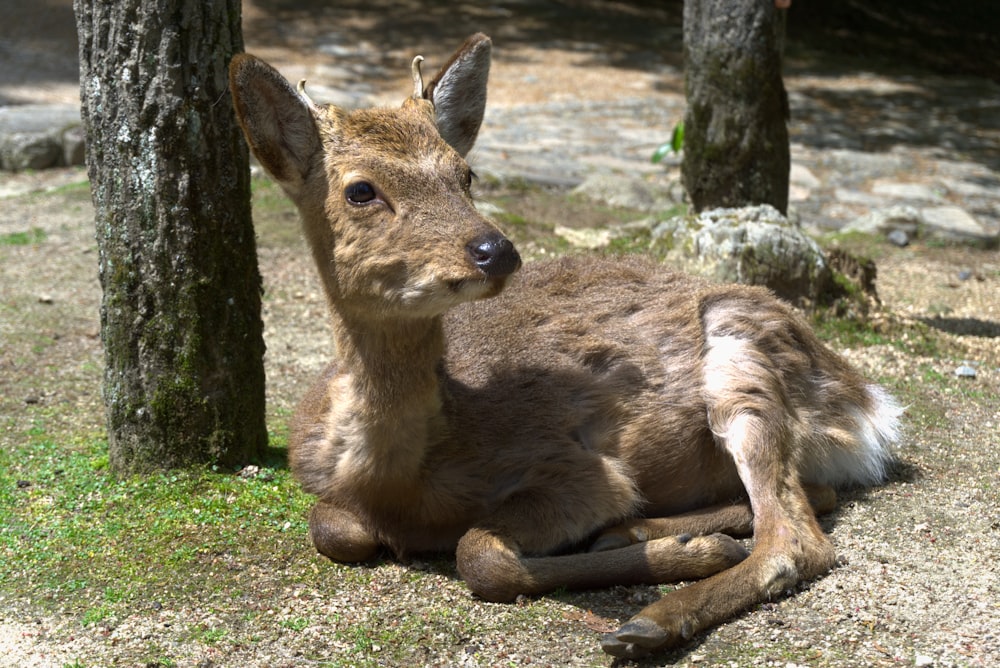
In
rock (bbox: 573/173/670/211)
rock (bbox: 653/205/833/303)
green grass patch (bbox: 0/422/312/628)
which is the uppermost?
rock (bbox: 653/205/833/303)

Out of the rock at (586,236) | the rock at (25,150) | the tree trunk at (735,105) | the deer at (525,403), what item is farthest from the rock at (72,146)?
the deer at (525,403)

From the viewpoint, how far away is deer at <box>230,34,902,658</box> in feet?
14.3

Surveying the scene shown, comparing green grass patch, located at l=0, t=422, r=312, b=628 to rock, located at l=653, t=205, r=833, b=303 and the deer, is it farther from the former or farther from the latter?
rock, located at l=653, t=205, r=833, b=303

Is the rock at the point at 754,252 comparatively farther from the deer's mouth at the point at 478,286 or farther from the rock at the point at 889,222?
the deer's mouth at the point at 478,286

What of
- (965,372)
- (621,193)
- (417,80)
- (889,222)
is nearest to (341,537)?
(417,80)

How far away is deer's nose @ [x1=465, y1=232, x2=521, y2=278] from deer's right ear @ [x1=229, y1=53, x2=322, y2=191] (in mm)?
947

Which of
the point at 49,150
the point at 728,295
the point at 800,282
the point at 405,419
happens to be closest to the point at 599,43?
the point at 49,150

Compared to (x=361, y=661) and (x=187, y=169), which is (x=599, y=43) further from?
(x=361, y=661)

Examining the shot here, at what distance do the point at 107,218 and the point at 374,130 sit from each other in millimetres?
1426

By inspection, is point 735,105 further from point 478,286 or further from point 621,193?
point 478,286

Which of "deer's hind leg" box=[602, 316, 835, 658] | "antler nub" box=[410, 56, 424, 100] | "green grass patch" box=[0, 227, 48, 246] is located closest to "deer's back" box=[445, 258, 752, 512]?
"deer's hind leg" box=[602, 316, 835, 658]

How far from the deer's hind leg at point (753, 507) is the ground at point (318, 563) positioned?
3.7 inches

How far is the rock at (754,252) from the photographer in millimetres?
7371

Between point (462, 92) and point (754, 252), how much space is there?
301 cm
